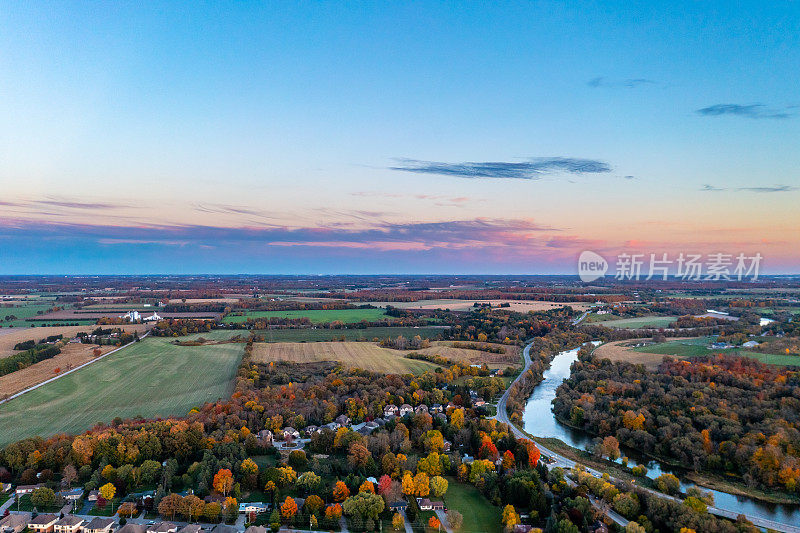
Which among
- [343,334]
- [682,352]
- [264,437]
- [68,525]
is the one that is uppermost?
[682,352]

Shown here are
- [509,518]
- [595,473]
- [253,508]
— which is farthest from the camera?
[595,473]

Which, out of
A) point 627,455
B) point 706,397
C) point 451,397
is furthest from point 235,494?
point 706,397

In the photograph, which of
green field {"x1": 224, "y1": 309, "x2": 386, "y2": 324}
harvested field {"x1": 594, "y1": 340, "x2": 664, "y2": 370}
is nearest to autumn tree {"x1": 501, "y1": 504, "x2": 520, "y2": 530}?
harvested field {"x1": 594, "y1": 340, "x2": 664, "y2": 370}

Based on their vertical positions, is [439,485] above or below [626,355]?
below

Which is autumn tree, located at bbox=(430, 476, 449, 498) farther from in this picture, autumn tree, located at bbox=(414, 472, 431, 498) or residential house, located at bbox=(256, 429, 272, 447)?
residential house, located at bbox=(256, 429, 272, 447)

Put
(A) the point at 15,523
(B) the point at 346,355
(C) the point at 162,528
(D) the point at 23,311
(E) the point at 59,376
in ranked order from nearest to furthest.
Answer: (A) the point at 15,523 → (C) the point at 162,528 → (E) the point at 59,376 → (B) the point at 346,355 → (D) the point at 23,311

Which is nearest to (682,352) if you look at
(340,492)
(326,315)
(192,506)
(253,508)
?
(340,492)

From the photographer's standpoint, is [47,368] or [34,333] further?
[34,333]

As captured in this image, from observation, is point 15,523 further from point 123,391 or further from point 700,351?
point 700,351
